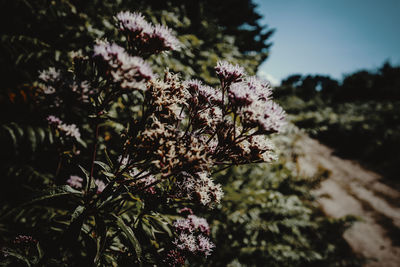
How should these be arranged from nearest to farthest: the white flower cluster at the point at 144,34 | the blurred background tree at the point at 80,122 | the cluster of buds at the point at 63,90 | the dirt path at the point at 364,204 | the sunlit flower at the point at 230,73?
the cluster of buds at the point at 63,90, the white flower cluster at the point at 144,34, the sunlit flower at the point at 230,73, the blurred background tree at the point at 80,122, the dirt path at the point at 364,204

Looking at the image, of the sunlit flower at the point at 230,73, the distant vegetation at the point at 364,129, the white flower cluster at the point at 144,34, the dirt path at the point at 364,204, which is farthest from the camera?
the distant vegetation at the point at 364,129

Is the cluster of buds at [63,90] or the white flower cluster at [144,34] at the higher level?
the white flower cluster at [144,34]

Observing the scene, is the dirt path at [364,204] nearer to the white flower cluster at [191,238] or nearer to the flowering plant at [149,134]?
the white flower cluster at [191,238]

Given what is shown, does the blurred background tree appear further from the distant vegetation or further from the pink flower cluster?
the distant vegetation

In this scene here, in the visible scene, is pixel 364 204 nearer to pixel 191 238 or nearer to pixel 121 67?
pixel 191 238

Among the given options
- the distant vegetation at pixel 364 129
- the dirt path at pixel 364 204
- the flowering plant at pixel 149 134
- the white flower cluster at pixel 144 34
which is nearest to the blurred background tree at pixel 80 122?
the white flower cluster at pixel 144 34

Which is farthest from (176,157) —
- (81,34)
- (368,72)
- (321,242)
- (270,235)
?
(368,72)

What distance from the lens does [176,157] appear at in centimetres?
117

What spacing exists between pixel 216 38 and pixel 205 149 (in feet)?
16.6

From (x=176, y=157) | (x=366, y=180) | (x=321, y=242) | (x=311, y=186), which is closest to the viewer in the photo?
→ (x=176, y=157)

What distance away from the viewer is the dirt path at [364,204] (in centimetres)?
689

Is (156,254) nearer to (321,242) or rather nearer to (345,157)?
(321,242)

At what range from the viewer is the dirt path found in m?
6.89

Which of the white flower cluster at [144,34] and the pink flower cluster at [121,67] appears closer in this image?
the pink flower cluster at [121,67]
